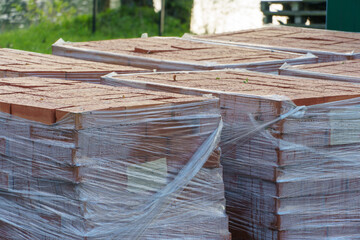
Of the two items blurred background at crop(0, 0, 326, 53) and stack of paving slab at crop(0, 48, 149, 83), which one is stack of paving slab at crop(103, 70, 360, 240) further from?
blurred background at crop(0, 0, 326, 53)

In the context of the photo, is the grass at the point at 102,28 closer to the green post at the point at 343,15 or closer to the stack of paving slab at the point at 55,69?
the green post at the point at 343,15

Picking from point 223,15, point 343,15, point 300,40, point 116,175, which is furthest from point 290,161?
point 223,15

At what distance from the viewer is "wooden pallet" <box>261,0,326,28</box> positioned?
10.9 metres

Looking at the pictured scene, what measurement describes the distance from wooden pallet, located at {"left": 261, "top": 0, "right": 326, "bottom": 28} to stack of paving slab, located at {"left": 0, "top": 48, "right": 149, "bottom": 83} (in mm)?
5944

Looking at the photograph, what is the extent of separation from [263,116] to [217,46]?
3206 mm

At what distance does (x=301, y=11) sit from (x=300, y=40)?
3429 mm

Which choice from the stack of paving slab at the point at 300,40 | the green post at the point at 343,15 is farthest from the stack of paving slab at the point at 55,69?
the green post at the point at 343,15

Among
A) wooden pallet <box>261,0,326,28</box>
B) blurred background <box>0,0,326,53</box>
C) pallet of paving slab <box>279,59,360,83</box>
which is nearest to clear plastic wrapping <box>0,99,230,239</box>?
pallet of paving slab <box>279,59,360,83</box>

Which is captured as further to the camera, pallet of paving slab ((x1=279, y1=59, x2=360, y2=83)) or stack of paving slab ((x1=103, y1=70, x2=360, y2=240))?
pallet of paving slab ((x1=279, y1=59, x2=360, y2=83))

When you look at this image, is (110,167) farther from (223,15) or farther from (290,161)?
(223,15)

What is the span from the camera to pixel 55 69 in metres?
5.30

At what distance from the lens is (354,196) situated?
13.8 ft

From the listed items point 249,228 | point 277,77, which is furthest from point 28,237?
point 277,77

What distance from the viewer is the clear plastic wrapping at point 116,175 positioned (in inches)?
131
